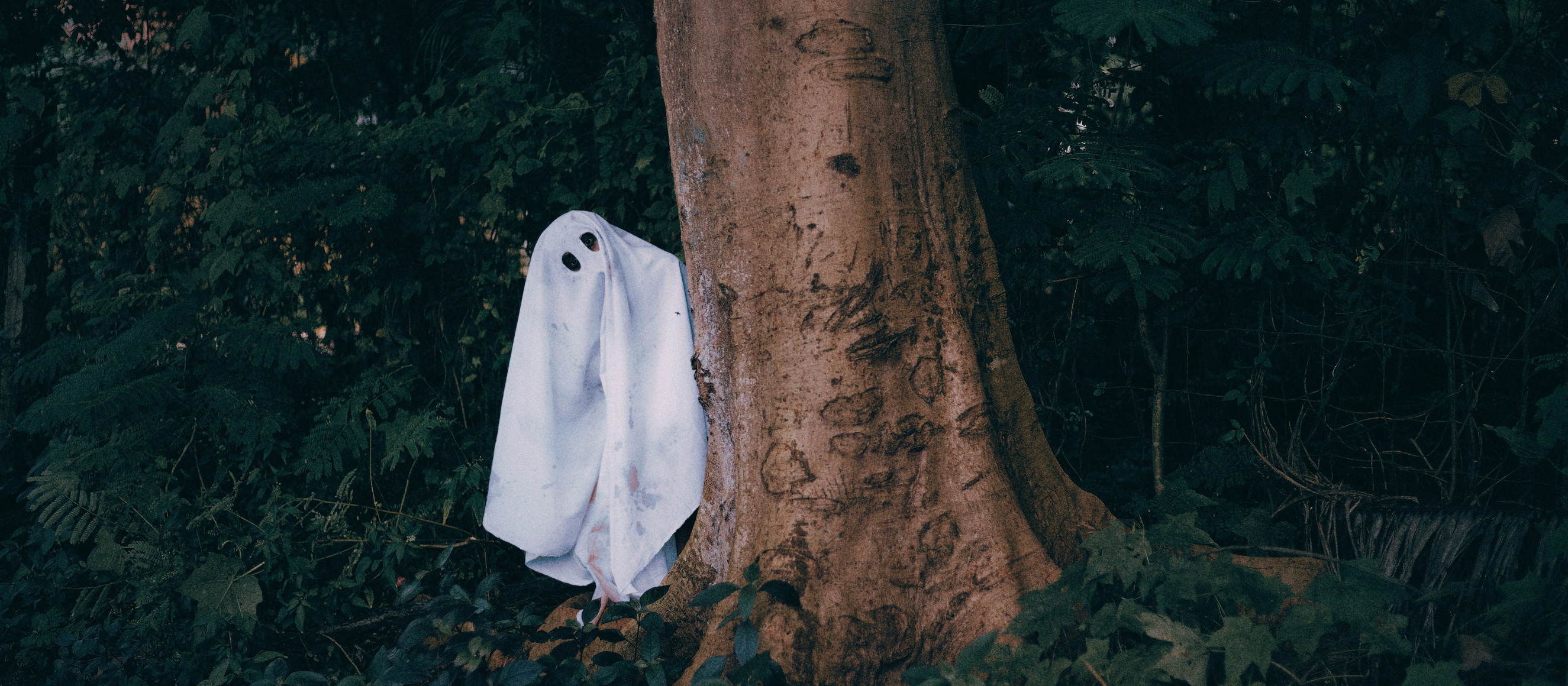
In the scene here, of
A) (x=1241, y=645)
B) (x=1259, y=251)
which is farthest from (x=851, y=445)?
(x=1259, y=251)

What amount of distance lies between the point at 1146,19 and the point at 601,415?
218 centimetres

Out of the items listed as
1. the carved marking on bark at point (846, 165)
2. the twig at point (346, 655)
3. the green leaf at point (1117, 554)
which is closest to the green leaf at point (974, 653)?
the green leaf at point (1117, 554)

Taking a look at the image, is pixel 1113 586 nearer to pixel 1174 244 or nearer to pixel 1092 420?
pixel 1174 244

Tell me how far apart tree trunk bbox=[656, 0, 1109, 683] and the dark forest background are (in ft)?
1.90

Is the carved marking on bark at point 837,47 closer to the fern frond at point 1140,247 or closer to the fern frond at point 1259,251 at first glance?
the fern frond at point 1140,247

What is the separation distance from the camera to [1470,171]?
288 cm

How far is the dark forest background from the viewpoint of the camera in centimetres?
278

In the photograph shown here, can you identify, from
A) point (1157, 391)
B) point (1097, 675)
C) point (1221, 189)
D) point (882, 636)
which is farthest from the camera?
point (1157, 391)

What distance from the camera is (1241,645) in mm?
1785

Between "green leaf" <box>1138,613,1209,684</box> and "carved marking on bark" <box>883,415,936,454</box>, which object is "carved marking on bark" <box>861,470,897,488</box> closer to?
"carved marking on bark" <box>883,415,936,454</box>

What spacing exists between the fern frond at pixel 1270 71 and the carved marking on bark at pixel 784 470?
183 centimetres

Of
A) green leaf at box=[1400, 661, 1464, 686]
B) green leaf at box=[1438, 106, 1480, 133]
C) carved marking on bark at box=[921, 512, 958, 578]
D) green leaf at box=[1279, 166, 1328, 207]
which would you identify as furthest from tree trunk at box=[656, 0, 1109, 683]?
green leaf at box=[1438, 106, 1480, 133]

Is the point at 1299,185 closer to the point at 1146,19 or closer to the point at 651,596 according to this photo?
the point at 1146,19

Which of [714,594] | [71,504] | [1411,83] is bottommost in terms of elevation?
[714,594]
